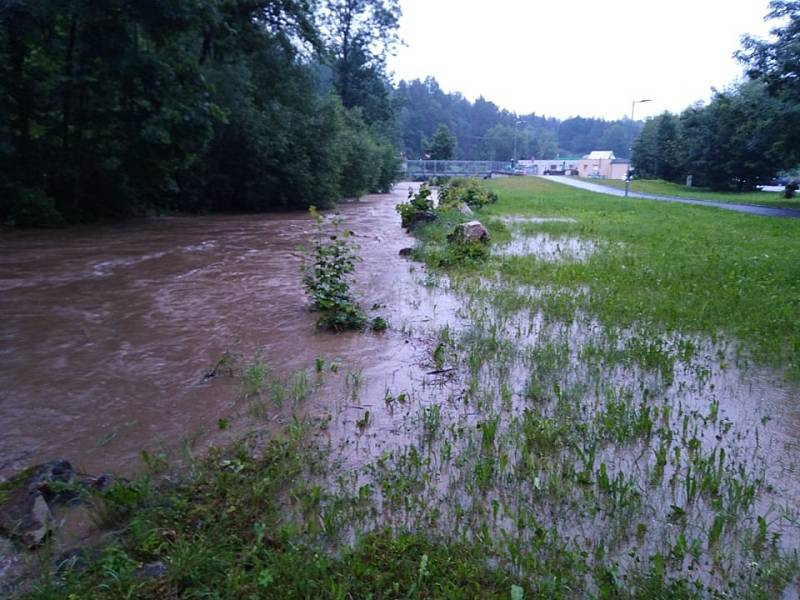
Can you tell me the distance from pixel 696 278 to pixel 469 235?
561 cm

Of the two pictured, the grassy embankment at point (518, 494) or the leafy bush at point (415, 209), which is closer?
the grassy embankment at point (518, 494)

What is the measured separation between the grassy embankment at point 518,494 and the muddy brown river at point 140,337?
2.47ft

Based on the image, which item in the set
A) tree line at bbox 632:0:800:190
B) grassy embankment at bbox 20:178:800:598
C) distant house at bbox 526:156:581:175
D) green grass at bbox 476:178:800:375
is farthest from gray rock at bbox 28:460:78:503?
distant house at bbox 526:156:581:175

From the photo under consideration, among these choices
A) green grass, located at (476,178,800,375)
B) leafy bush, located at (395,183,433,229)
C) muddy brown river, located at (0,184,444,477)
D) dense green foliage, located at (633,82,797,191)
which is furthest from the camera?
dense green foliage, located at (633,82,797,191)

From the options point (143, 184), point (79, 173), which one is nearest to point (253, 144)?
point (143, 184)

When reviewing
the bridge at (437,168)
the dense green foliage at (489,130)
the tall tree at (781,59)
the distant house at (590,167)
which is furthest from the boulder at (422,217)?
the dense green foliage at (489,130)

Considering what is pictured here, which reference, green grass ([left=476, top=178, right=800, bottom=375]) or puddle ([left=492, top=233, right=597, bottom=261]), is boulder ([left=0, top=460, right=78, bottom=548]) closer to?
green grass ([left=476, top=178, right=800, bottom=375])

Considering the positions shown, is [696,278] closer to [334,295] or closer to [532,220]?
[334,295]

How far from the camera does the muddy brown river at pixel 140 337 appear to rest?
505 centimetres

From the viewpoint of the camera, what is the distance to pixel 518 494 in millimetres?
4008

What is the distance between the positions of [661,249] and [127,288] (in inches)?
466

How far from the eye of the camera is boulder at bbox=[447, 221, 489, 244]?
588 inches

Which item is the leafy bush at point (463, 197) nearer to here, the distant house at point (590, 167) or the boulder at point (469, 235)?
the boulder at point (469, 235)

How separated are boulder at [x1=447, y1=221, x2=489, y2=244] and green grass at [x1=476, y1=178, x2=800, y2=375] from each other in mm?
1644
